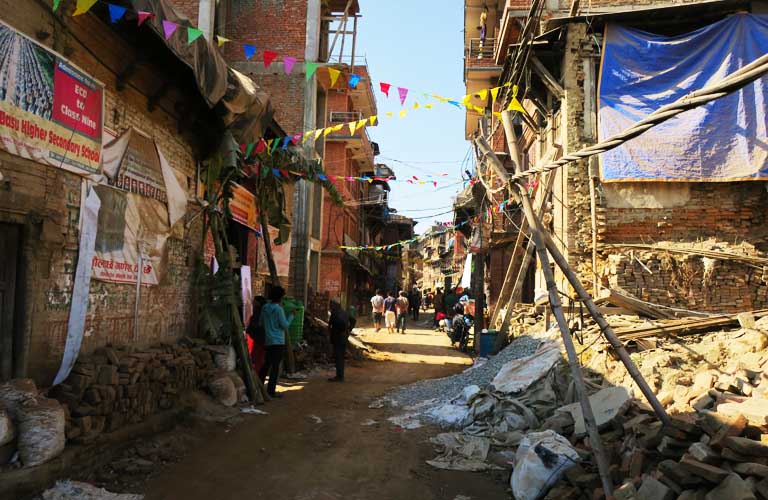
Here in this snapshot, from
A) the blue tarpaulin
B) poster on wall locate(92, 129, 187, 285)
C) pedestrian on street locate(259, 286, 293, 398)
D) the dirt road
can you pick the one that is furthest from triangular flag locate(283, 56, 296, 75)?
the blue tarpaulin

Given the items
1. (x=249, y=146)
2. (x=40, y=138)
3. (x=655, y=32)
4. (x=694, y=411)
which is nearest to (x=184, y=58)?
(x=40, y=138)

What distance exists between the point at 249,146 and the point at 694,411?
26.1 feet

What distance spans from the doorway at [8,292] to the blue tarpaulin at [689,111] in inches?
423

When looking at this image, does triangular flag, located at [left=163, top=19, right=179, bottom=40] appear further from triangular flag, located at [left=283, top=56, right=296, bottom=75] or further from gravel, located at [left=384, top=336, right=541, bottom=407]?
gravel, located at [left=384, top=336, right=541, bottom=407]

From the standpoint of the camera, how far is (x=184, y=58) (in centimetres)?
683

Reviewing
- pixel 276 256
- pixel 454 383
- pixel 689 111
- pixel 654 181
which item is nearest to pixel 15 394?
pixel 454 383

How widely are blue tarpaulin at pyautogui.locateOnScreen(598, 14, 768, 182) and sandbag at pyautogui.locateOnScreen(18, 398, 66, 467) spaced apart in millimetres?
10851

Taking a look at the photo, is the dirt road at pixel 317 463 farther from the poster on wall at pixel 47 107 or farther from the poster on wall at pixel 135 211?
the poster on wall at pixel 47 107

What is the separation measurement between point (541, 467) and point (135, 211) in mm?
5876

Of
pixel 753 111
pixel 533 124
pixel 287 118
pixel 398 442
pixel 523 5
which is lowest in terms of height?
pixel 398 442

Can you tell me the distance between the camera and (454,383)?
10.2m

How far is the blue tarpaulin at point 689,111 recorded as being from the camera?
11.5m

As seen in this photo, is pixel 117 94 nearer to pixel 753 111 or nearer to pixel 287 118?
pixel 753 111

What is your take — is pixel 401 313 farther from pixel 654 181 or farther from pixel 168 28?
pixel 168 28
